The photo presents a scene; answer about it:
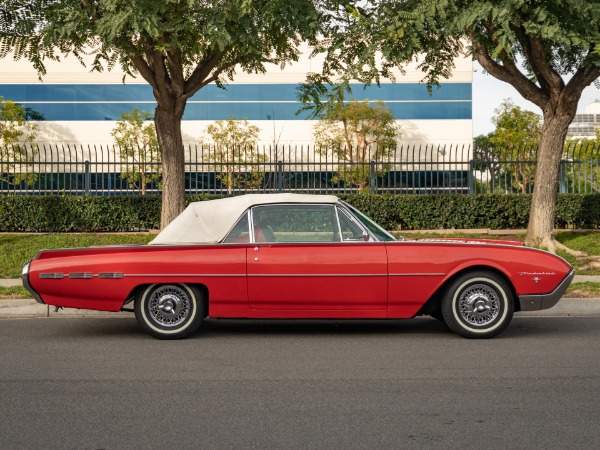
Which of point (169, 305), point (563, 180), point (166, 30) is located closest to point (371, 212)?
point (563, 180)

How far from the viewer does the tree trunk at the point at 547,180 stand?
55.6ft

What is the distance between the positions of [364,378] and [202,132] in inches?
1735

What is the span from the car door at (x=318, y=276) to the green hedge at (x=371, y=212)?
1091 centimetres

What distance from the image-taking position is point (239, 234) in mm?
8852

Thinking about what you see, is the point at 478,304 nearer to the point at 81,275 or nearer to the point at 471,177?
the point at 81,275

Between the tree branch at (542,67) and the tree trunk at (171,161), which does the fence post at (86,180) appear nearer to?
the tree trunk at (171,161)

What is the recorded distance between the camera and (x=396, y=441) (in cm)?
502

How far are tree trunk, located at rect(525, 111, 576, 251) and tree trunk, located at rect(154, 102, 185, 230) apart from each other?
7209mm

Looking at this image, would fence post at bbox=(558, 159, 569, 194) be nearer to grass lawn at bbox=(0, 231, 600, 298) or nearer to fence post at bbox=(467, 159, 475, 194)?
grass lawn at bbox=(0, 231, 600, 298)

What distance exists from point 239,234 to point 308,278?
89 cm

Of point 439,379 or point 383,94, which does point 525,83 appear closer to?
point 439,379

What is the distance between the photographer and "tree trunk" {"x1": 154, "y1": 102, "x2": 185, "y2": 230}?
17047 mm

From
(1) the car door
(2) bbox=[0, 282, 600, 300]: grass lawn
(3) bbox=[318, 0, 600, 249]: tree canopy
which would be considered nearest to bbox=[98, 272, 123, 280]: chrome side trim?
(1) the car door

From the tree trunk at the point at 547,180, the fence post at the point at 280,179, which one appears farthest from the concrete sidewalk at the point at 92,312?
the fence post at the point at 280,179
